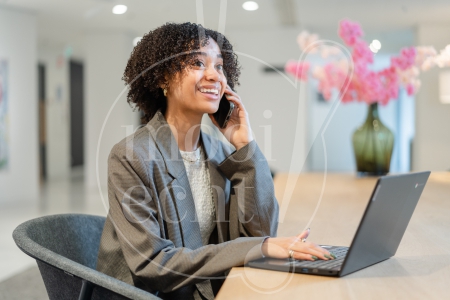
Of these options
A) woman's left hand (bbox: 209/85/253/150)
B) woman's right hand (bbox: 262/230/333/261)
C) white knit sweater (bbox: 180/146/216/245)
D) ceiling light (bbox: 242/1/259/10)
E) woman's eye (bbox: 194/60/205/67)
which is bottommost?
woman's right hand (bbox: 262/230/333/261)

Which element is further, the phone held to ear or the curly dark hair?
the phone held to ear

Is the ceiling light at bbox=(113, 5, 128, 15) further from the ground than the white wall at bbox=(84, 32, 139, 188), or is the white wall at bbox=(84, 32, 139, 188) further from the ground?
the ceiling light at bbox=(113, 5, 128, 15)

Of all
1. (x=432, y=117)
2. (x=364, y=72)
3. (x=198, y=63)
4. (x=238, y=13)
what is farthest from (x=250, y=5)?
(x=198, y=63)

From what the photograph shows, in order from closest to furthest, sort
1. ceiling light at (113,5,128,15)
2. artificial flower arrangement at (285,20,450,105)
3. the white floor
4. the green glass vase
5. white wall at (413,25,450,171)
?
1. artificial flower arrangement at (285,20,450,105)
2. the green glass vase
3. the white floor
4. ceiling light at (113,5,128,15)
5. white wall at (413,25,450,171)

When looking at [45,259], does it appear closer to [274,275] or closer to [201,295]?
[201,295]

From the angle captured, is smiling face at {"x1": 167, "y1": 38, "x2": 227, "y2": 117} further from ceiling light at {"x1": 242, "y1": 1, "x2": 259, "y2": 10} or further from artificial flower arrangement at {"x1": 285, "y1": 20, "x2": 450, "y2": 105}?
ceiling light at {"x1": 242, "y1": 1, "x2": 259, "y2": 10}

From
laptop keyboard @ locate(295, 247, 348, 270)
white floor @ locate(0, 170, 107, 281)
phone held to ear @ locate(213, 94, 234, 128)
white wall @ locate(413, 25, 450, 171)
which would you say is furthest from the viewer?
white wall @ locate(413, 25, 450, 171)

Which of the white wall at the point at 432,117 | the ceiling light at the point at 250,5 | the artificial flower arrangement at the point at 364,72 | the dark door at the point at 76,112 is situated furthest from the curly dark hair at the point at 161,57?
the dark door at the point at 76,112

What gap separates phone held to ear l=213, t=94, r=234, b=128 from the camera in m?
1.73

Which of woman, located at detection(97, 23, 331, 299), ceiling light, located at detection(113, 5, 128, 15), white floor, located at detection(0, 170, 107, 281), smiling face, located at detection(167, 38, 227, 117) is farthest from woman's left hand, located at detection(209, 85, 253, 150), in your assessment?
ceiling light, located at detection(113, 5, 128, 15)

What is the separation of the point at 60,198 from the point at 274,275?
7.49m

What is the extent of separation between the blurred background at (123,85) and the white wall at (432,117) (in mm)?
17

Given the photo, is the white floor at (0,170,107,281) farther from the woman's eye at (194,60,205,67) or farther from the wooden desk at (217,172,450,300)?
the woman's eye at (194,60,205,67)

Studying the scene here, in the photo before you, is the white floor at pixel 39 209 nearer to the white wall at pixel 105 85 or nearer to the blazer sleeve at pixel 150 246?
the white wall at pixel 105 85
